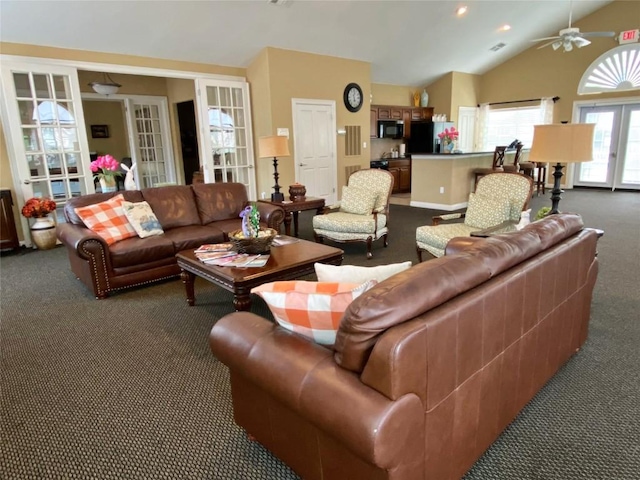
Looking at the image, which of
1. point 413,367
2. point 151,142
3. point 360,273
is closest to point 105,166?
point 360,273

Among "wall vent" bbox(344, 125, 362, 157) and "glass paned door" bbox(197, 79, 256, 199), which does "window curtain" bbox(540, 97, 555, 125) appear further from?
"glass paned door" bbox(197, 79, 256, 199)

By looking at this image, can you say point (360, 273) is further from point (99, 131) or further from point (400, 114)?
point (99, 131)

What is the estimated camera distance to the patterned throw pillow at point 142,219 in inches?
156

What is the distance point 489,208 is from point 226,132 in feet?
15.8

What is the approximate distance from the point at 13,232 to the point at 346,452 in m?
5.55

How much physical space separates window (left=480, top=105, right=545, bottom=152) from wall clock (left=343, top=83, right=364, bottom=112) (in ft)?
15.4

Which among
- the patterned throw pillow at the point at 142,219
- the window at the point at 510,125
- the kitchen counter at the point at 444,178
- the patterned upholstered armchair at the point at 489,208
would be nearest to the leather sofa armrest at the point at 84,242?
the patterned throw pillow at the point at 142,219

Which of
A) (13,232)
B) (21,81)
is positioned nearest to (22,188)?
(13,232)

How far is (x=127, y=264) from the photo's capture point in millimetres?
3697

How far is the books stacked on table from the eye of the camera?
9.72 ft

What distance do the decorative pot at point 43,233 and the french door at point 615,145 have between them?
414 inches

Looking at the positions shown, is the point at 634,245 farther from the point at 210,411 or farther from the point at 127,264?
the point at 127,264

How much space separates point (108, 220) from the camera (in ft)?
12.8

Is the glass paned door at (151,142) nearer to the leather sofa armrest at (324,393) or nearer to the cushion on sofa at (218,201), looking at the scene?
the cushion on sofa at (218,201)
